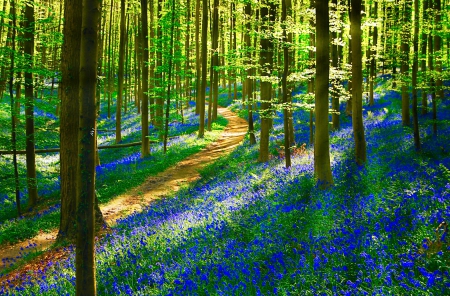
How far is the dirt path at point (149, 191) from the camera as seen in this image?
35.1 ft

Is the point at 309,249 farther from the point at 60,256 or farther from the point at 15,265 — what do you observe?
the point at 15,265

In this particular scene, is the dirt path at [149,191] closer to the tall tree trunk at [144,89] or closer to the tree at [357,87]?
the tall tree trunk at [144,89]

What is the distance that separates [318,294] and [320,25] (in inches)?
264

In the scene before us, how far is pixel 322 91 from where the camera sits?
813cm

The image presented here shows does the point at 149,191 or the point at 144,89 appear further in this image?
the point at 144,89

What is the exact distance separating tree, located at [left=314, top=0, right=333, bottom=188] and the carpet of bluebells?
1.49 ft

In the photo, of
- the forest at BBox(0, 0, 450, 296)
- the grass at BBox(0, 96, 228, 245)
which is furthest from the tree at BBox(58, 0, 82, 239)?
the grass at BBox(0, 96, 228, 245)

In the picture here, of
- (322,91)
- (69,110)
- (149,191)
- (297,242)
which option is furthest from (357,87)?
(149,191)

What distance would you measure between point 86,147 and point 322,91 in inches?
230

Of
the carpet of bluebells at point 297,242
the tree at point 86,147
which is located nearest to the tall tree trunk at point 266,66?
the carpet of bluebells at point 297,242

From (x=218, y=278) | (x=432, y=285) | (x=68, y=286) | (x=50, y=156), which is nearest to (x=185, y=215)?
(x=68, y=286)

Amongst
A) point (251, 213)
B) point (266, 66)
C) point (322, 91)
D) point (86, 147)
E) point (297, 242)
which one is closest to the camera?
point (86, 147)

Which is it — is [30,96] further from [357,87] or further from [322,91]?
[357,87]

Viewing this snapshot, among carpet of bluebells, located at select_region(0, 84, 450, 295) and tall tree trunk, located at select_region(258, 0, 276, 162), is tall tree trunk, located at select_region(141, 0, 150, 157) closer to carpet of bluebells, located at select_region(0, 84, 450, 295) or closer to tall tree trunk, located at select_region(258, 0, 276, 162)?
tall tree trunk, located at select_region(258, 0, 276, 162)
